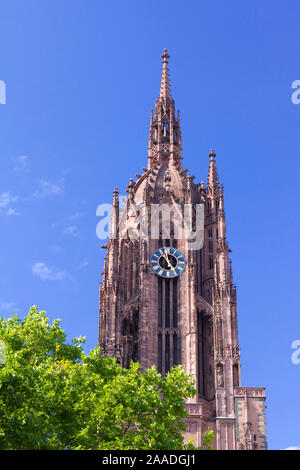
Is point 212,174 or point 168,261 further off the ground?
point 212,174

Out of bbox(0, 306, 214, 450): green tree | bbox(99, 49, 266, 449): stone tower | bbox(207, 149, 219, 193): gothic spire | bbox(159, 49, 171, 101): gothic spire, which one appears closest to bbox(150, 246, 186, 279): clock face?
bbox(99, 49, 266, 449): stone tower

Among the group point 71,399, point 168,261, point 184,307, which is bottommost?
point 71,399

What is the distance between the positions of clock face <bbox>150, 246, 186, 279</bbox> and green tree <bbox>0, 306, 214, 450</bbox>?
1429 inches

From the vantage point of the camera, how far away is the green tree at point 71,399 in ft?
138

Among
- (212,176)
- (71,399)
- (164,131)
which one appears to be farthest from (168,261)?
(71,399)

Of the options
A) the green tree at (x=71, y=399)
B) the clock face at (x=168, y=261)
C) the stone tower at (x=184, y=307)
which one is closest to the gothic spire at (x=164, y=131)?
the stone tower at (x=184, y=307)

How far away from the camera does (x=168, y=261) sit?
Result: 9138cm

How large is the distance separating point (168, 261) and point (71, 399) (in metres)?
43.9

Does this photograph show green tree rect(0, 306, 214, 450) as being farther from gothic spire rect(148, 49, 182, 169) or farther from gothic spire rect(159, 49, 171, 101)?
gothic spire rect(159, 49, 171, 101)

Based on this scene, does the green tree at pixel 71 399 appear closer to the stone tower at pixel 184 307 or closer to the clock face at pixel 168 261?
the stone tower at pixel 184 307

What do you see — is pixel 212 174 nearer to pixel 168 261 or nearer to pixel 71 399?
pixel 168 261

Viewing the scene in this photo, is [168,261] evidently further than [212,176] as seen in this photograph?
No

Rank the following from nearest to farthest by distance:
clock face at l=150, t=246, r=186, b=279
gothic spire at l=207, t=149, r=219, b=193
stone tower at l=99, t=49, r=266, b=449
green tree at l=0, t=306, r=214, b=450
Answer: green tree at l=0, t=306, r=214, b=450, stone tower at l=99, t=49, r=266, b=449, clock face at l=150, t=246, r=186, b=279, gothic spire at l=207, t=149, r=219, b=193

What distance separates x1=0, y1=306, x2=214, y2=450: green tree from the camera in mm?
42000
